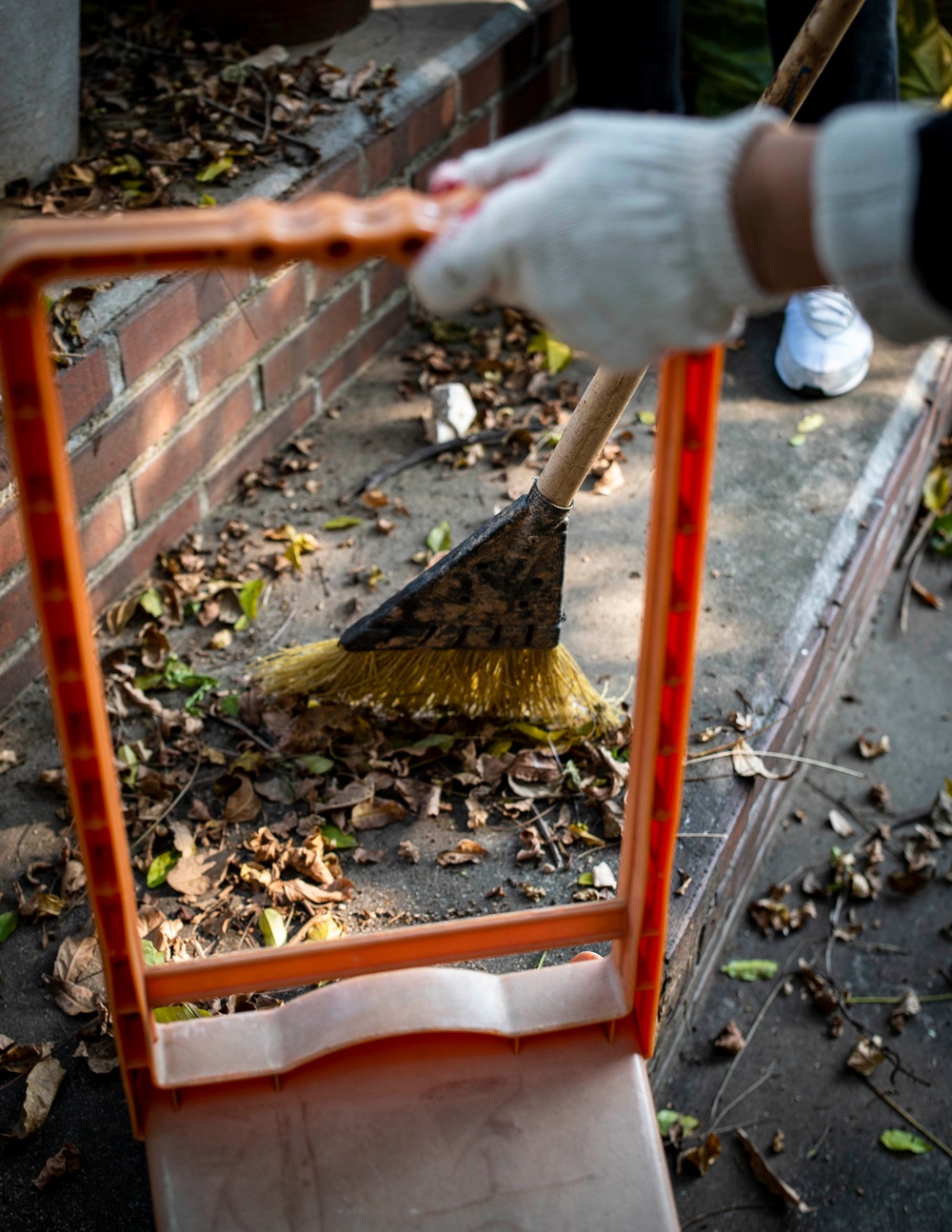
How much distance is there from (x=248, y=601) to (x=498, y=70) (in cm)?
153

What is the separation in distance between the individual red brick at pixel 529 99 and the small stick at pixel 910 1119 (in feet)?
7.34

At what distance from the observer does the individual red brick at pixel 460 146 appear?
2.58 meters

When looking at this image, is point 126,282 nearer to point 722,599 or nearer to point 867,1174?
point 722,599

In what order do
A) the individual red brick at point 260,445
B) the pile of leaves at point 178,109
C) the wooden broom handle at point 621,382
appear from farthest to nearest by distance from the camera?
the individual red brick at point 260,445
the pile of leaves at point 178,109
the wooden broom handle at point 621,382

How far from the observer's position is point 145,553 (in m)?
2.10

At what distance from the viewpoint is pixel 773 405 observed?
261 cm

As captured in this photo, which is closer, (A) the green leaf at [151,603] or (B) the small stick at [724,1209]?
(B) the small stick at [724,1209]

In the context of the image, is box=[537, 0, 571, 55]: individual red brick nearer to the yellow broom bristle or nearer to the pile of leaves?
the pile of leaves

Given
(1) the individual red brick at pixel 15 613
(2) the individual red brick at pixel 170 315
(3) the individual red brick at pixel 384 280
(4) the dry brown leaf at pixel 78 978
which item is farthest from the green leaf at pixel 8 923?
(3) the individual red brick at pixel 384 280

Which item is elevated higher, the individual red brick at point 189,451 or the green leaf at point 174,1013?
the individual red brick at point 189,451

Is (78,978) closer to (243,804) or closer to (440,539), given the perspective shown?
(243,804)

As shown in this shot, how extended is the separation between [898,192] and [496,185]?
261 millimetres

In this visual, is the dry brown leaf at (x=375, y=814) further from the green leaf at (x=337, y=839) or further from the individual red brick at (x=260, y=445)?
the individual red brick at (x=260, y=445)

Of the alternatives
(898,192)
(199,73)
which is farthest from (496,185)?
(199,73)
